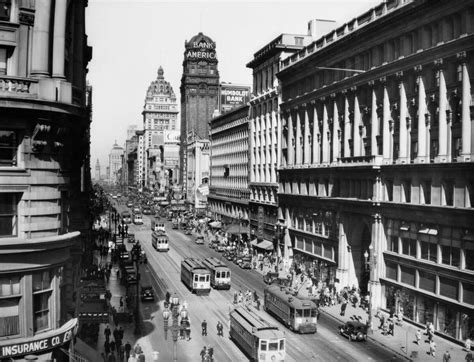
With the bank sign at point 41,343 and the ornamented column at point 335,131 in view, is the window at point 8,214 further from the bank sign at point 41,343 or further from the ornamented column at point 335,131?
the ornamented column at point 335,131

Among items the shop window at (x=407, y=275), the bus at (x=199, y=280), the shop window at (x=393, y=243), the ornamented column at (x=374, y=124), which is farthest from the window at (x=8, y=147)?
the ornamented column at (x=374, y=124)

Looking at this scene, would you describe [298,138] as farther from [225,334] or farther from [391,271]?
[225,334]

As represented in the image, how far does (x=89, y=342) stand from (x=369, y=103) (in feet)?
114

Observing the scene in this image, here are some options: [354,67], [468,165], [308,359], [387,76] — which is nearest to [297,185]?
[354,67]

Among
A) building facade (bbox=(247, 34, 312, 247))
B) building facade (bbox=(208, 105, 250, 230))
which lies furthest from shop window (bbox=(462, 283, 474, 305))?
building facade (bbox=(208, 105, 250, 230))

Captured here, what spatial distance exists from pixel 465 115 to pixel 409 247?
12.4 metres

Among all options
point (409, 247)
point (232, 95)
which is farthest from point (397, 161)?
point (232, 95)

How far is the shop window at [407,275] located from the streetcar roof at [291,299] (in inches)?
398

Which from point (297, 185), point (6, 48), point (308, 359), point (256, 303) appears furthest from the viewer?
point (297, 185)

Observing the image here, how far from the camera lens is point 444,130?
147ft

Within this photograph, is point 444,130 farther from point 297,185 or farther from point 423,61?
point 297,185

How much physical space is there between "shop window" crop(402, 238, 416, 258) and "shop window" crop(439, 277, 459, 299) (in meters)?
4.41

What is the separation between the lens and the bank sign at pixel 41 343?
20.6m

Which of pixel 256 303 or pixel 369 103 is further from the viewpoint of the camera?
pixel 369 103
